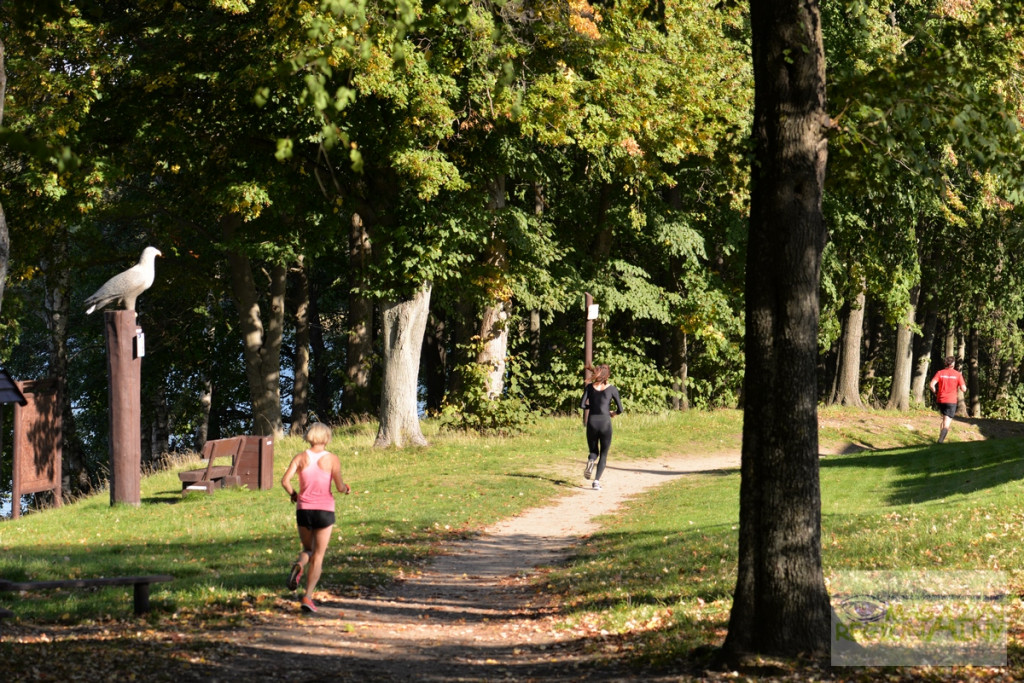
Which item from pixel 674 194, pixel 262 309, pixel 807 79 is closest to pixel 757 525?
pixel 807 79

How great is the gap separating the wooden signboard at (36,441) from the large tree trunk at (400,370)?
7.06 metres

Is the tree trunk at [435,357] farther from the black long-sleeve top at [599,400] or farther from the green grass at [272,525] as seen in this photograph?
the black long-sleeve top at [599,400]

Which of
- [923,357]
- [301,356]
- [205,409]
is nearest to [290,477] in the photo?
[301,356]

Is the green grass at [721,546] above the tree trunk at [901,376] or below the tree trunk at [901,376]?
below

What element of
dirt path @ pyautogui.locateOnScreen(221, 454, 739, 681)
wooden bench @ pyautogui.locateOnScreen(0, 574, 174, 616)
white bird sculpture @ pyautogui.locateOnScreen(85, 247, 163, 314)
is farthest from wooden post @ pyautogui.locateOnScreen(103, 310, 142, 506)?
wooden bench @ pyautogui.locateOnScreen(0, 574, 174, 616)

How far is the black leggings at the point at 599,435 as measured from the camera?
63.2 feet

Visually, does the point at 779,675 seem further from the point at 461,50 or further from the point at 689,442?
the point at 689,442

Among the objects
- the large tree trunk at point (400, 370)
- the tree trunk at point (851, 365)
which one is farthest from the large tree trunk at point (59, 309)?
the tree trunk at point (851, 365)

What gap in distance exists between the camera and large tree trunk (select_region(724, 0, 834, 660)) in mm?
7539

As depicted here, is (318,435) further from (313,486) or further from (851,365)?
(851,365)

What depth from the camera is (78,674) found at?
24.6ft

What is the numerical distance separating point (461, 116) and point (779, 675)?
18629 millimetres

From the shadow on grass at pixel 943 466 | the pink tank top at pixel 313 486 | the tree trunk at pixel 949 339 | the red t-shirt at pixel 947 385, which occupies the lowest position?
the shadow on grass at pixel 943 466

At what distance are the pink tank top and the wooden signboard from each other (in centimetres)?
1128
